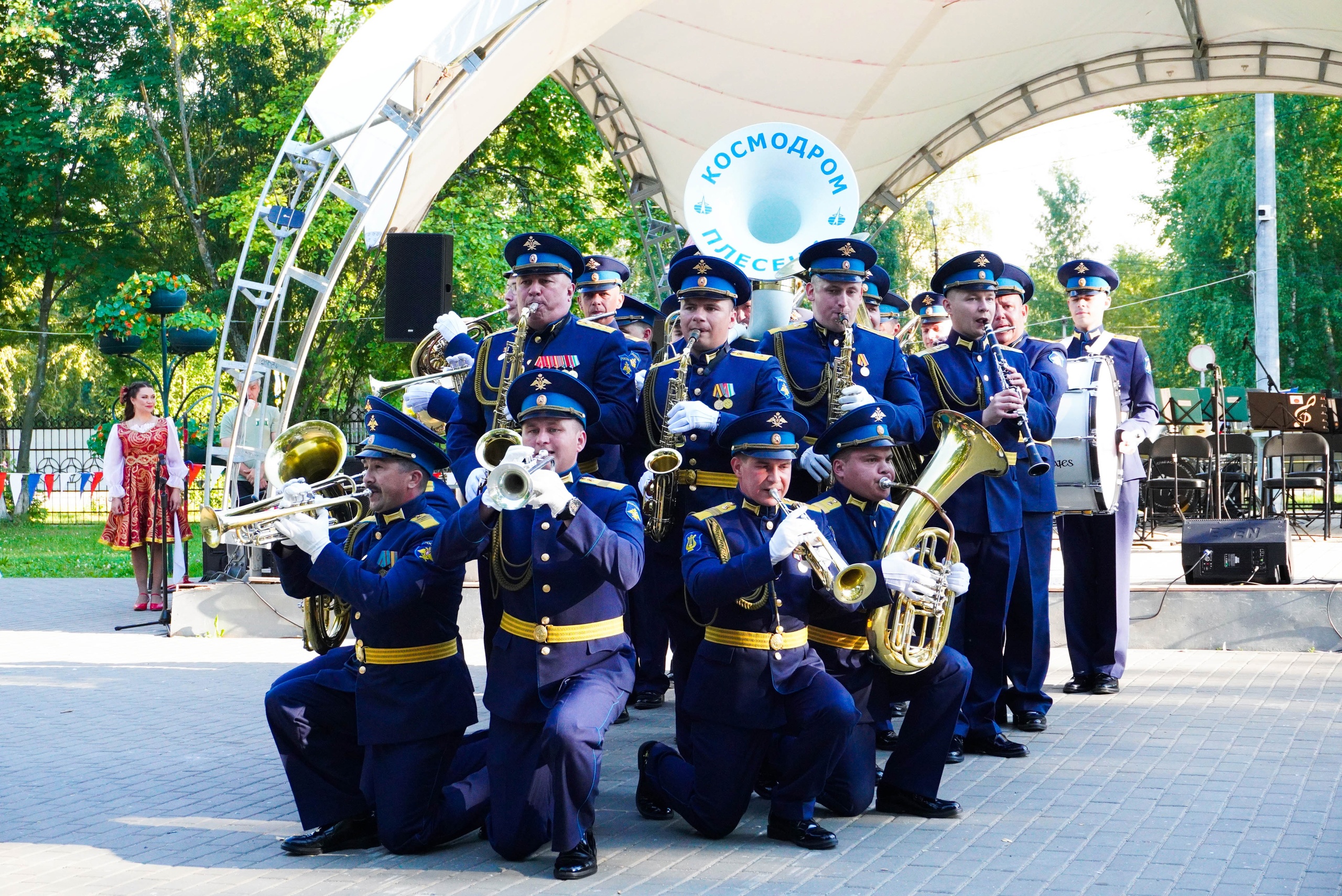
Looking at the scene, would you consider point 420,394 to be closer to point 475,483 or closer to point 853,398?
point 475,483

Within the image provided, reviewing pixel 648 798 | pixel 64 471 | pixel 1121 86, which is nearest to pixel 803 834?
pixel 648 798

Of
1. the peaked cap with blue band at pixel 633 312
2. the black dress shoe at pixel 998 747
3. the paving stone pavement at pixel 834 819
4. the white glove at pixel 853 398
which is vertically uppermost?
the peaked cap with blue band at pixel 633 312

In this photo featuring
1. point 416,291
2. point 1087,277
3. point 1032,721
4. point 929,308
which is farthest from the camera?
point 929,308

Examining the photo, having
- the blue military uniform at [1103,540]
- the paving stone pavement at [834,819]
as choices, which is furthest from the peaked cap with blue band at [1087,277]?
the paving stone pavement at [834,819]

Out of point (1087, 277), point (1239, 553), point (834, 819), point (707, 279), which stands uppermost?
point (1087, 277)

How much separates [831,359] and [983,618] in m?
1.37

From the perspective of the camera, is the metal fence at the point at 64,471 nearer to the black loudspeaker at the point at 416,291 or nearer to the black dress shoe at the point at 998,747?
the black loudspeaker at the point at 416,291

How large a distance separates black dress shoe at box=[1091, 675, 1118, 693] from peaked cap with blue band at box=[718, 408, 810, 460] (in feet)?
11.5

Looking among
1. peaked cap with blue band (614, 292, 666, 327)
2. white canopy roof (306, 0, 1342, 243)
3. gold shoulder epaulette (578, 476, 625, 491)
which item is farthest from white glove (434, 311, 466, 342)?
white canopy roof (306, 0, 1342, 243)

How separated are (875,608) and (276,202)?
7252 mm

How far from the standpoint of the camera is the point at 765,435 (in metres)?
4.50

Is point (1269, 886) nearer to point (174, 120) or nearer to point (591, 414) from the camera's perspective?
point (591, 414)

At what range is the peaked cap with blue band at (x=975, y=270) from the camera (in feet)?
19.2

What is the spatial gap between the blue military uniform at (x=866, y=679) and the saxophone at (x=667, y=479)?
788 millimetres
